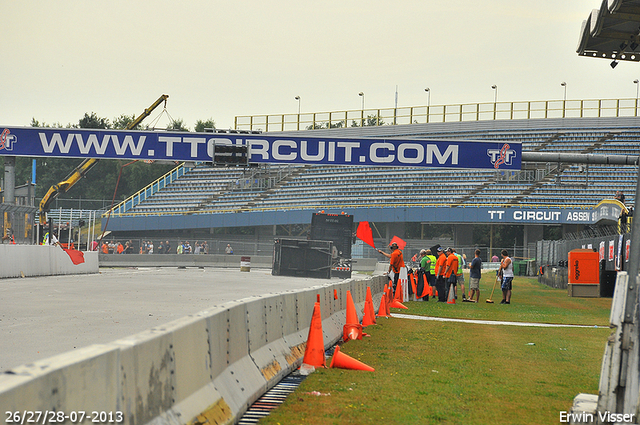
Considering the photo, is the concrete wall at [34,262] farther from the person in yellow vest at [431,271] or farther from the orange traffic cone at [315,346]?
the orange traffic cone at [315,346]

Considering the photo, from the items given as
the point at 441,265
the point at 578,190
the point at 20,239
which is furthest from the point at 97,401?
the point at 578,190

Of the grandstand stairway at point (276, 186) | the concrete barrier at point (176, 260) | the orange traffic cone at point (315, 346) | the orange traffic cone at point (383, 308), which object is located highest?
the grandstand stairway at point (276, 186)

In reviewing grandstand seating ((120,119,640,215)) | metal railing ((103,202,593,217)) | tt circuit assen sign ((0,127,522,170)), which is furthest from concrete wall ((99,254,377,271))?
tt circuit assen sign ((0,127,522,170))

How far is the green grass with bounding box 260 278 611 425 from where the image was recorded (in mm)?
6652

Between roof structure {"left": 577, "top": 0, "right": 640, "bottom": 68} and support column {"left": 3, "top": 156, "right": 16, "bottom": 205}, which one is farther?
support column {"left": 3, "top": 156, "right": 16, "bottom": 205}

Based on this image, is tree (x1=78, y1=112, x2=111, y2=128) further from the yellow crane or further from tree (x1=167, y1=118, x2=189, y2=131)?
the yellow crane

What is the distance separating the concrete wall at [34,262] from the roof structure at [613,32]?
17.2m

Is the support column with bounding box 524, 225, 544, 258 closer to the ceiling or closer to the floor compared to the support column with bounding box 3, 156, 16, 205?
closer to the floor

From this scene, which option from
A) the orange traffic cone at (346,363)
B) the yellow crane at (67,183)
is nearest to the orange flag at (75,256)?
the yellow crane at (67,183)

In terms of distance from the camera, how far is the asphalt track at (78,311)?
31.9 feet

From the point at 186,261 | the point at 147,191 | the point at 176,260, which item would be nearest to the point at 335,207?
the point at 186,261

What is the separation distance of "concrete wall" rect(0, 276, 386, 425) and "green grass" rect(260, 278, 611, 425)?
48cm

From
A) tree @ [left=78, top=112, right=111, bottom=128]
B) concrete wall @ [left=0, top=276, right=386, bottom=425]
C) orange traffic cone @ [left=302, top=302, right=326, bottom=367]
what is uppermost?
tree @ [left=78, top=112, right=111, bottom=128]

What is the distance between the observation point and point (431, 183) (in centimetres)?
5838
